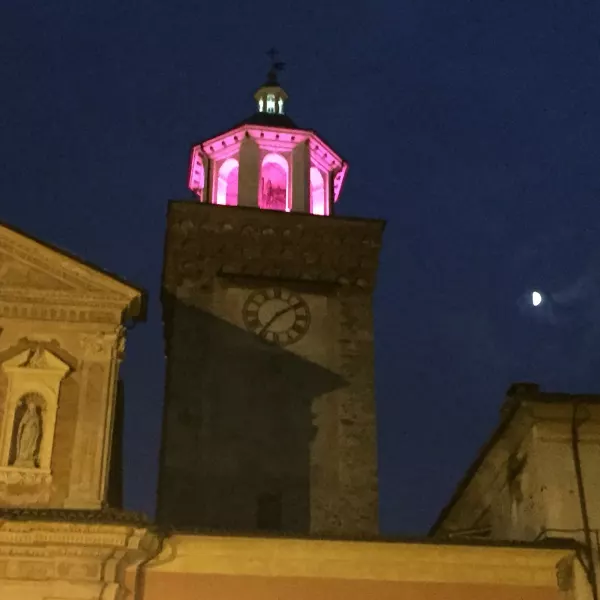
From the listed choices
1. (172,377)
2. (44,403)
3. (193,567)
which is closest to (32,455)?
(44,403)

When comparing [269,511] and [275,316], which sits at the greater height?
[275,316]

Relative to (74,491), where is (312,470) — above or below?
above

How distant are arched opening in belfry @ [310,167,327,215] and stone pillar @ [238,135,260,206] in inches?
60.1

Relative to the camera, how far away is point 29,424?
15.3 meters

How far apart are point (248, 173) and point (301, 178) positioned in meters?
1.25

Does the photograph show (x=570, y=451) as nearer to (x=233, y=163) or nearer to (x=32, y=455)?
(x=32, y=455)

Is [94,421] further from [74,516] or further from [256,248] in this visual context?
[256,248]

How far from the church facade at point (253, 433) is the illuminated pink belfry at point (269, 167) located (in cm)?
5

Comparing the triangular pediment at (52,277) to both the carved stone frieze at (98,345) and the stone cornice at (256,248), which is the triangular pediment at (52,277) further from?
the stone cornice at (256,248)

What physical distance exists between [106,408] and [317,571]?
3.92 m

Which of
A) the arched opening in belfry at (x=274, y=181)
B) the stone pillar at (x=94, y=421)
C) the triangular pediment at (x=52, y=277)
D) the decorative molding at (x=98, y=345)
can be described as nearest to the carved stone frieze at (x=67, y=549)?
the stone pillar at (x=94, y=421)

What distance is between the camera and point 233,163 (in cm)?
2531

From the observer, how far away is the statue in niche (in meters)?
15.0

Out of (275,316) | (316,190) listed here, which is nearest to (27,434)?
(275,316)
